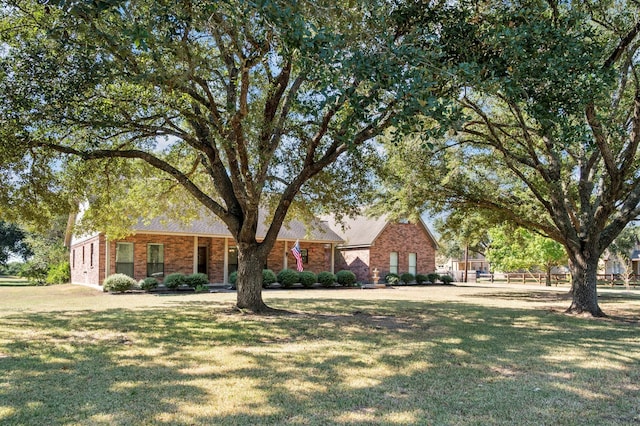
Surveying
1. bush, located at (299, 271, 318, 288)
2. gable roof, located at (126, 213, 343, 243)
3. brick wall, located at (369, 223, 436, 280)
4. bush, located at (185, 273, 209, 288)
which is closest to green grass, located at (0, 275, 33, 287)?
gable roof, located at (126, 213, 343, 243)

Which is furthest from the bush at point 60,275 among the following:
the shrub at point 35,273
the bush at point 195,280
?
the bush at point 195,280

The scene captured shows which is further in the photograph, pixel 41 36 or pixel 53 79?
pixel 41 36

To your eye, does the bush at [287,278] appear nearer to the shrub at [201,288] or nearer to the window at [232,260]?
the window at [232,260]

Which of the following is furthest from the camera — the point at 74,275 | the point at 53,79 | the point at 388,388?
the point at 74,275

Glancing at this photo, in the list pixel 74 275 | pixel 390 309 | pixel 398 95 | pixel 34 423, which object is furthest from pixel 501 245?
pixel 34 423

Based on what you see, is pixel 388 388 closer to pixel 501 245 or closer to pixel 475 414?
pixel 475 414

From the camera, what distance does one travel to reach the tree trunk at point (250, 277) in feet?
39.7

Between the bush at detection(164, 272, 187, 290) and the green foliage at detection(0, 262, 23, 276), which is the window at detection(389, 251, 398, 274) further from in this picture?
the green foliage at detection(0, 262, 23, 276)

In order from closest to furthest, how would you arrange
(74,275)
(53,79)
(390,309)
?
(53,79) → (390,309) → (74,275)

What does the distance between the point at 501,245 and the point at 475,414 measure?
36.0 metres

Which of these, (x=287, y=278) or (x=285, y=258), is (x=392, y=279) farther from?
(x=287, y=278)

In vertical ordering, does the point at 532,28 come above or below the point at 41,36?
below

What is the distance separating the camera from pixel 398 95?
5.64 meters

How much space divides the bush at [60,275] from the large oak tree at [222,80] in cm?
1933
